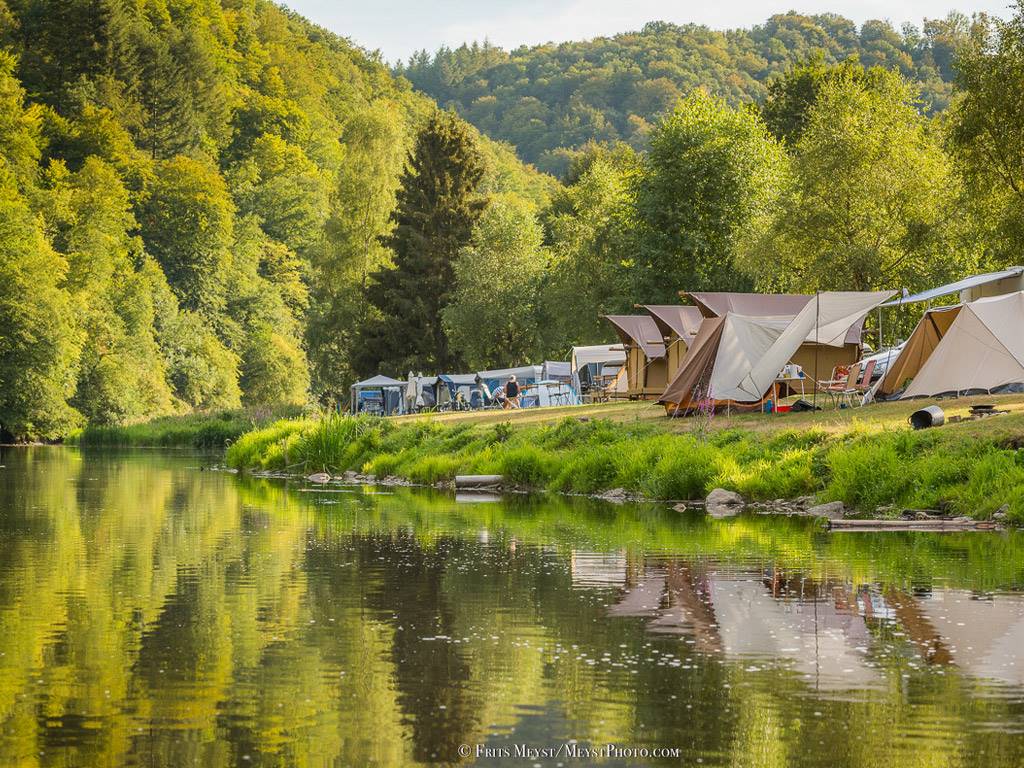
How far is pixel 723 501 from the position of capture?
24.0 meters

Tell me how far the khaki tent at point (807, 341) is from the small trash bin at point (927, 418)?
13718mm

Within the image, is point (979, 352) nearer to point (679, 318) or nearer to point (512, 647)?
point (679, 318)

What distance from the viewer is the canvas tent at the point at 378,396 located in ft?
212

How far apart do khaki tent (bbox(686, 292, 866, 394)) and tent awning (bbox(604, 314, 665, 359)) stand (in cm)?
689

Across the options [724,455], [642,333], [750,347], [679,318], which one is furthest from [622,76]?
[724,455]

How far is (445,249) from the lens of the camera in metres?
71.6

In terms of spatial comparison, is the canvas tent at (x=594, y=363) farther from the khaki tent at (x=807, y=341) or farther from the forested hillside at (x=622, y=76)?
the forested hillside at (x=622, y=76)

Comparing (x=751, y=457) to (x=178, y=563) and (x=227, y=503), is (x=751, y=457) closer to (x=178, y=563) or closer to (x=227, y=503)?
(x=227, y=503)

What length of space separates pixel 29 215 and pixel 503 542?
62944mm

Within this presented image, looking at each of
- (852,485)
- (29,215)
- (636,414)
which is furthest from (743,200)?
(29,215)

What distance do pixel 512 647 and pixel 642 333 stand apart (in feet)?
120

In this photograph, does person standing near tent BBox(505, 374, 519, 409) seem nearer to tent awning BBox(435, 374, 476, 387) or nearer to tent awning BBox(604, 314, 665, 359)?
tent awning BBox(604, 314, 665, 359)

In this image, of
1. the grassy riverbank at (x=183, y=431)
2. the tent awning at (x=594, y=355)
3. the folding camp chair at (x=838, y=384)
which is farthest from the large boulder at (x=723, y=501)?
the grassy riverbank at (x=183, y=431)

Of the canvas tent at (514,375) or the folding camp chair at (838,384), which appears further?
the canvas tent at (514,375)
